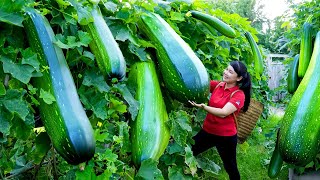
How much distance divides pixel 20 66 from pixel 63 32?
0.93 ft

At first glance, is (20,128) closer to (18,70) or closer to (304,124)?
(18,70)

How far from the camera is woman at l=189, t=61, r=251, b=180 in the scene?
11.2ft

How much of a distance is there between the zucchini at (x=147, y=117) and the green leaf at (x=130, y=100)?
0.09 feet

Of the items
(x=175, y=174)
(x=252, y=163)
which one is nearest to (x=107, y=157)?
(x=175, y=174)

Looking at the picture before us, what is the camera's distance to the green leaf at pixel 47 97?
133 cm

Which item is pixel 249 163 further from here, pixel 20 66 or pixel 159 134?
pixel 20 66

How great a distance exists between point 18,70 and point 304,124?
1499 millimetres

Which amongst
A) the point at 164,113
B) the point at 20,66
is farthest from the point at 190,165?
the point at 20,66

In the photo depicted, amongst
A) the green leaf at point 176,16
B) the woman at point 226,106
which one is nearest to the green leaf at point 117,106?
the green leaf at point 176,16

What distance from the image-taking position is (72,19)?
151cm

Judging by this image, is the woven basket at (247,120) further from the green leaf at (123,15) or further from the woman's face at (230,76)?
the green leaf at (123,15)

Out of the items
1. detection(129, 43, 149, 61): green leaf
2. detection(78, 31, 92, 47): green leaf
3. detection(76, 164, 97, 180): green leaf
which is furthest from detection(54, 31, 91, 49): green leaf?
detection(76, 164, 97, 180): green leaf

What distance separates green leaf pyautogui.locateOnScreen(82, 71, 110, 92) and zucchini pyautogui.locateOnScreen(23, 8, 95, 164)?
121mm

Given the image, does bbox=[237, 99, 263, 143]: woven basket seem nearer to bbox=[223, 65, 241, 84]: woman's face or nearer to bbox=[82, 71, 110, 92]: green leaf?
bbox=[223, 65, 241, 84]: woman's face
